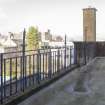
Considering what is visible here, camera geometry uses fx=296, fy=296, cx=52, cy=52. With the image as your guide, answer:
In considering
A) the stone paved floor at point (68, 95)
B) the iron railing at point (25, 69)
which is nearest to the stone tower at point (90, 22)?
the iron railing at point (25, 69)

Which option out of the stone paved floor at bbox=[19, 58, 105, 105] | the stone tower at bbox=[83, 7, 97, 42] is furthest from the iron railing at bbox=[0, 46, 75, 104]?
the stone tower at bbox=[83, 7, 97, 42]

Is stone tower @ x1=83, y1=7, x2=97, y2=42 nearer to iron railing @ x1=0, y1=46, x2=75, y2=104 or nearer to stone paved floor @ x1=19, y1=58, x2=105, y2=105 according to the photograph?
iron railing @ x1=0, y1=46, x2=75, y2=104

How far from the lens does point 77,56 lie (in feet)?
39.0

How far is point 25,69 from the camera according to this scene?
236 inches

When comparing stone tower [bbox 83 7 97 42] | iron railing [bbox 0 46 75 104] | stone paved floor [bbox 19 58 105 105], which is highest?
stone tower [bbox 83 7 97 42]

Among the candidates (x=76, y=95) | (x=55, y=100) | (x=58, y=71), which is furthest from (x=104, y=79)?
(x=55, y=100)

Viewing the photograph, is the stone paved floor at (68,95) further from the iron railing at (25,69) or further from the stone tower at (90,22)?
the stone tower at (90,22)

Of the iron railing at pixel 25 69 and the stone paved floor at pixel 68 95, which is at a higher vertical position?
the iron railing at pixel 25 69

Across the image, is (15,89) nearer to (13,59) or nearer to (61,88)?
(13,59)

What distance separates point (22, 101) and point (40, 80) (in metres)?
1.63

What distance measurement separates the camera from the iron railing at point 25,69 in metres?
5.06

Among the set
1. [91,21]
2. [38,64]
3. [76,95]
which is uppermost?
[91,21]

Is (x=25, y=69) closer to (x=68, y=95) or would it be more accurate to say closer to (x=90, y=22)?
(x=68, y=95)

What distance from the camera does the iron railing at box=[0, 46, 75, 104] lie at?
5.06 m
